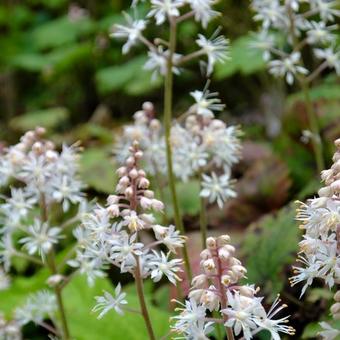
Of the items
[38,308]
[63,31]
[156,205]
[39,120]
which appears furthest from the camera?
[63,31]

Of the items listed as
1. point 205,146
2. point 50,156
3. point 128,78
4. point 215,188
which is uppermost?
point 50,156

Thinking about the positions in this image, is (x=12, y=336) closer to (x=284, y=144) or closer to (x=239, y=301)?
(x=239, y=301)

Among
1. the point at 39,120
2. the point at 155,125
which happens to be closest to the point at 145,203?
the point at 155,125

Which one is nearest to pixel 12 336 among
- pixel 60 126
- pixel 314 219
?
pixel 314 219

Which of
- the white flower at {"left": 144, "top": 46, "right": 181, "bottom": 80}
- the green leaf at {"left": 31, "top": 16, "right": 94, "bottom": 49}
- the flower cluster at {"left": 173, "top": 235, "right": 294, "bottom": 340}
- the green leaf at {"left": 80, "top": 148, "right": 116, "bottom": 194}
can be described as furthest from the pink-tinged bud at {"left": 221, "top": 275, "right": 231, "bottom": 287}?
the green leaf at {"left": 31, "top": 16, "right": 94, "bottom": 49}

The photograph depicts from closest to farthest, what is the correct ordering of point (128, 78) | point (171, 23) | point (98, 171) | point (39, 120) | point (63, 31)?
1. point (171, 23)
2. point (98, 171)
3. point (39, 120)
4. point (128, 78)
5. point (63, 31)

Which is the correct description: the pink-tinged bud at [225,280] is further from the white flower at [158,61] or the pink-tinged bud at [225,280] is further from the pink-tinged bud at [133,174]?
the white flower at [158,61]

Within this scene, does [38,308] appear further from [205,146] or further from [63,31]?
[63,31]
